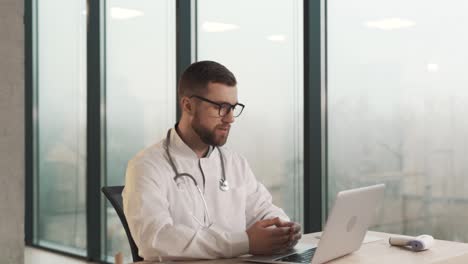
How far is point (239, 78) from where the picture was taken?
4.62 metres

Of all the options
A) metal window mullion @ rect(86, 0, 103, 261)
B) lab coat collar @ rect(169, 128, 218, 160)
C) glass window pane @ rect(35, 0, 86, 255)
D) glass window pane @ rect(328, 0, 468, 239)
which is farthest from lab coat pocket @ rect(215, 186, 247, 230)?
glass window pane @ rect(35, 0, 86, 255)

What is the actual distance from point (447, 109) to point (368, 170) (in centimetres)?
60

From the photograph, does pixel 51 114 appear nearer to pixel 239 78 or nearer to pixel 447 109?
pixel 239 78

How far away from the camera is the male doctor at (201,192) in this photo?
221 centimetres

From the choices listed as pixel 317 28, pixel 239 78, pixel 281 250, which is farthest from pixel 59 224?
pixel 281 250

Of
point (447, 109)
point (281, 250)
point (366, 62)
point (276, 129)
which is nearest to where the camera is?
point (281, 250)

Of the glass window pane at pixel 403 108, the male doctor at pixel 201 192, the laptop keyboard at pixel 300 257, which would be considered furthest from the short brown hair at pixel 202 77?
the glass window pane at pixel 403 108

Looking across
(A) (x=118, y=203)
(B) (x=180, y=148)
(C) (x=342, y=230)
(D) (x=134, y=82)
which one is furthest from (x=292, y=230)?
(D) (x=134, y=82)

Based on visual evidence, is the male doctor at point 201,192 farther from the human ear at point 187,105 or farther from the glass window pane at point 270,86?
the glass window pane at point 270,86

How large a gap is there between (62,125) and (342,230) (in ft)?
16.2

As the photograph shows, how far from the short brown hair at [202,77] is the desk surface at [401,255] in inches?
25.3

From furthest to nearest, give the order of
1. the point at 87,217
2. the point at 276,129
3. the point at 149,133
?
the point at 87,217 < the point at 149,133 < the point at 276,129

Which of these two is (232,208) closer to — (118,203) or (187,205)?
(187,205)
